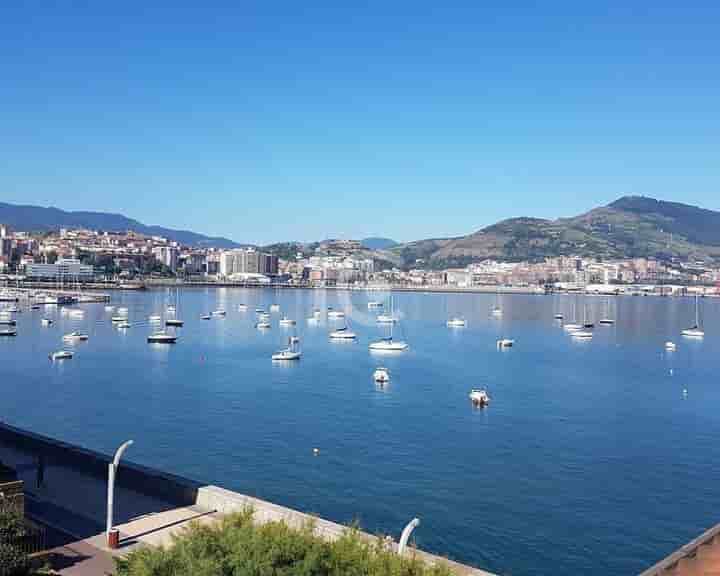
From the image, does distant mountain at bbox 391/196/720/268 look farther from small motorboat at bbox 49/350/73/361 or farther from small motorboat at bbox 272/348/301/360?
small motorboat at bbox 49/350/73/361

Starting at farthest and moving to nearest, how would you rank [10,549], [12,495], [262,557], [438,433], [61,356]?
[61,356]
[438,433]
[12,495]
[10,549]
[262,557]

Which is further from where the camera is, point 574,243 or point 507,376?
point 574,243

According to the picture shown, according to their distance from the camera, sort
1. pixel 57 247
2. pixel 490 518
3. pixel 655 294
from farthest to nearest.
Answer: pixel 655 294, pixel 57 247, pixel 490 518

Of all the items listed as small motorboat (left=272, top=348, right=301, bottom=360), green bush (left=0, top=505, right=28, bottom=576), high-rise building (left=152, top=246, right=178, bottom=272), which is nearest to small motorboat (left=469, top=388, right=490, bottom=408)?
small motorboat (left=272, top=348, right=301, bottom=360)

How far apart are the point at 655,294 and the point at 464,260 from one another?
57.2 m

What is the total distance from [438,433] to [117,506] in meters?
10.1

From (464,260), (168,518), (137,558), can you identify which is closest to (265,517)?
(168,518)

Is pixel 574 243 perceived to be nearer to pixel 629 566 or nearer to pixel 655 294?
pixel 655 294

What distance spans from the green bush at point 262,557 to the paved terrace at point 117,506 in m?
1.41

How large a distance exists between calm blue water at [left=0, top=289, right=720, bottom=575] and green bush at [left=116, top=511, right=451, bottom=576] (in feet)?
17.4

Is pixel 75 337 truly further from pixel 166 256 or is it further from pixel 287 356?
pixel 166 256

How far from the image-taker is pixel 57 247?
4313 inches

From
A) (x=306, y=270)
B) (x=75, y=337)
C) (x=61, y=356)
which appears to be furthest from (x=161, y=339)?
(x=306, y=270)

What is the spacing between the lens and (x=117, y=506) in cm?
770
